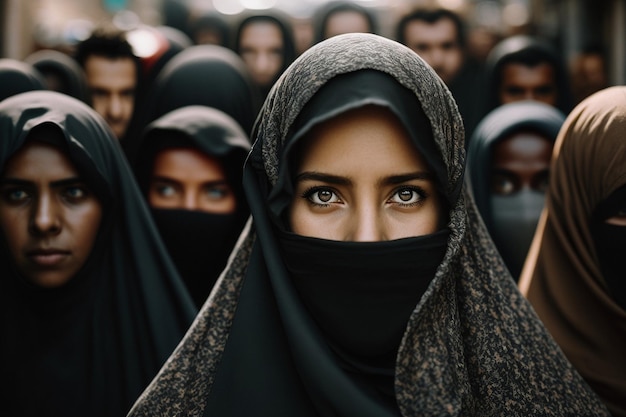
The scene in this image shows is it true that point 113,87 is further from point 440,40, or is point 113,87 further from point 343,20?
point 440,40

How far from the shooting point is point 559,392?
1944 mm

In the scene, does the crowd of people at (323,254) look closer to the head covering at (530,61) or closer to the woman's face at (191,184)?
the woman's face at (191,184)

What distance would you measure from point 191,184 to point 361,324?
5.19 feet

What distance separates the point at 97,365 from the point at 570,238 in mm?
1707

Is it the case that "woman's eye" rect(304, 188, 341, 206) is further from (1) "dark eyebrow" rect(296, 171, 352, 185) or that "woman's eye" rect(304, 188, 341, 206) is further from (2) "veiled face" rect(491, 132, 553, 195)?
(2) "veiled face" rect(491, 132, 553, 195)

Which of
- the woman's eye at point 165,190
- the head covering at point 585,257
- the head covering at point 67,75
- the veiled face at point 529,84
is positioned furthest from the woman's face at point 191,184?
the veiled face at point 529,84

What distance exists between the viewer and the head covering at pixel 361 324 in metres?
1.74

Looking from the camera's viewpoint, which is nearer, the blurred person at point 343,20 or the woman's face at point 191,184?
the woman's face at point 191,184

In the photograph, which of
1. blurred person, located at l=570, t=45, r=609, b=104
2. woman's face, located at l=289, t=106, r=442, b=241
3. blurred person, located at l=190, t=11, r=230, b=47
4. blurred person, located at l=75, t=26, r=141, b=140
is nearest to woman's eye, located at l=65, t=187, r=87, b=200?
woman's face, located at l=289, t=106, r=442, b=241

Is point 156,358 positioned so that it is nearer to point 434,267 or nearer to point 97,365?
point 97,365

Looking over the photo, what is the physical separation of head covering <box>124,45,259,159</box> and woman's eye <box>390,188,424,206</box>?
2.86 meters

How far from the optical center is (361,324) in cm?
179

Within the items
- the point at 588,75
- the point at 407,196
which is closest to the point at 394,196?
the point at 407,196

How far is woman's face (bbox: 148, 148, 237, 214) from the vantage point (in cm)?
316
